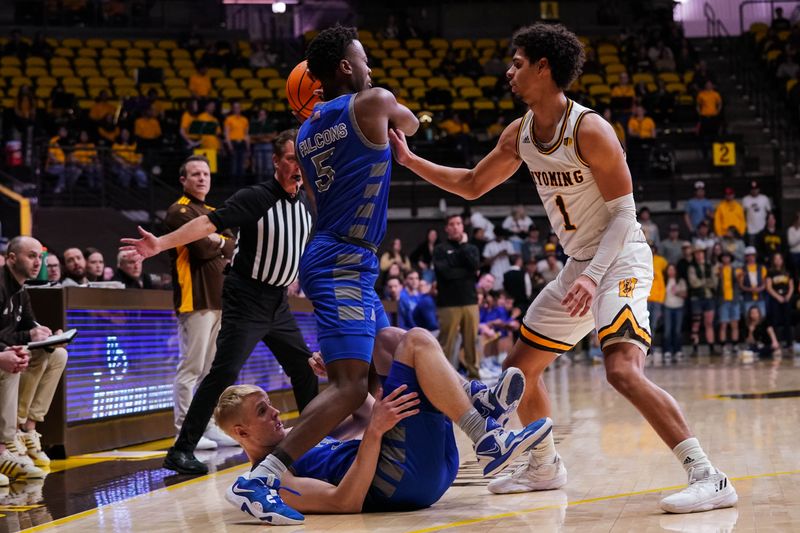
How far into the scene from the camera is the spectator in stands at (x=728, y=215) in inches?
711

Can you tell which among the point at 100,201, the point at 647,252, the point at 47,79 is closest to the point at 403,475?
the point at 647,252

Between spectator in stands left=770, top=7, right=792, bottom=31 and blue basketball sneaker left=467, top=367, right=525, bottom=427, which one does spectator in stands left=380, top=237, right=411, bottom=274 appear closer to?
blue basketball sneaker left=467, top=367, right=525, bottom=427

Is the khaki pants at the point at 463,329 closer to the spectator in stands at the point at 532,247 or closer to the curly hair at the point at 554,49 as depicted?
the spectator in stands at the point at 532,247

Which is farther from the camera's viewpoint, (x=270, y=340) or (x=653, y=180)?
(x=653, y=180)

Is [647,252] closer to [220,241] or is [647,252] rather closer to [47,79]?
[220,241]

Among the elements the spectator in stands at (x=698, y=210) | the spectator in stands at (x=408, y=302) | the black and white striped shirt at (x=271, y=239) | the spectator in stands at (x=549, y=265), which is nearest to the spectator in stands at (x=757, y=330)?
the spectator in stands at (x=698, y=210)

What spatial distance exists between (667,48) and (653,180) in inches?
238

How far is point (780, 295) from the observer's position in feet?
55.7

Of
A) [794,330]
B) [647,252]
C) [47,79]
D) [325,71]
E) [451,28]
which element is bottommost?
[794,330]

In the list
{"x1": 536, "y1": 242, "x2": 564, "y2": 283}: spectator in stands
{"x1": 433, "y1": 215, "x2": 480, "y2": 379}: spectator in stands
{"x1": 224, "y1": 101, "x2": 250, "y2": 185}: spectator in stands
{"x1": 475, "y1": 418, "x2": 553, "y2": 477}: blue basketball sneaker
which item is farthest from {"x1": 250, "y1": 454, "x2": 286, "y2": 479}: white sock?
{"x1": 224, "y1": 101, "x2": 250, "y2": 185}: spectator in stands

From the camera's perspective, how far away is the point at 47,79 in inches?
841

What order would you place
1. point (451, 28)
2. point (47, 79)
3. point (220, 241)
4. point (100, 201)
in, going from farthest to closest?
1. point (451, 28)
2. point (47, 79)
3. point (100, 201)
4. point (220, 241)

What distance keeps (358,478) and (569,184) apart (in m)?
1.59

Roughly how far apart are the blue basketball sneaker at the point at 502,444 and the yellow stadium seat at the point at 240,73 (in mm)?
19242
